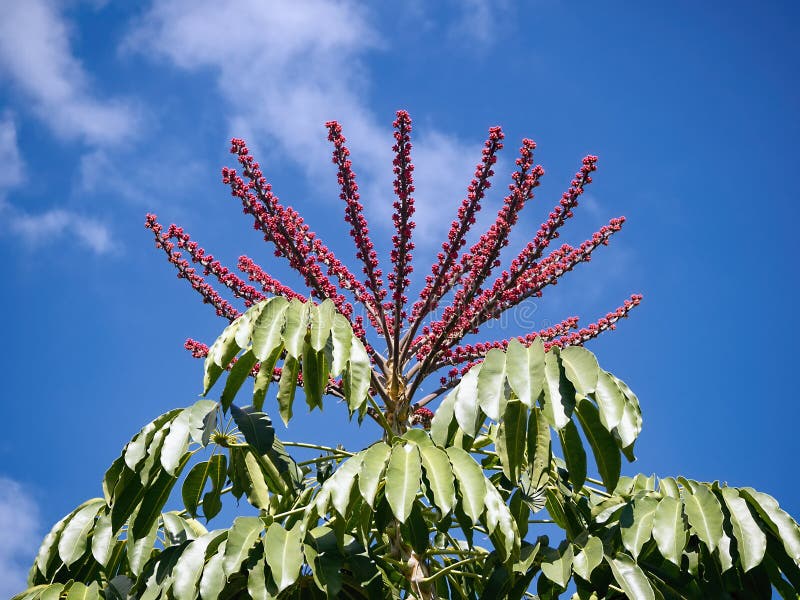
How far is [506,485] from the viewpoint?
135 inches

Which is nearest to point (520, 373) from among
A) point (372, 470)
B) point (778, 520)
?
point (372, 470)

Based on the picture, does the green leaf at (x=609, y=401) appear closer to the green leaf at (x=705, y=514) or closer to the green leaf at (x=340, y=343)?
the green leaf at (x=705, y=514)

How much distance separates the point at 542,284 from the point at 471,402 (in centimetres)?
105

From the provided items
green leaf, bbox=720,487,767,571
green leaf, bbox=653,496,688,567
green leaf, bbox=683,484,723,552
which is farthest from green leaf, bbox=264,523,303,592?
green leaf, bbox=720,487,767,571

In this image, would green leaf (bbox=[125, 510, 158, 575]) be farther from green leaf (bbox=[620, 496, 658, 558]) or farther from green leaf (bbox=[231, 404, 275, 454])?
green leaf (bbox=[620, 496, 658, 558])

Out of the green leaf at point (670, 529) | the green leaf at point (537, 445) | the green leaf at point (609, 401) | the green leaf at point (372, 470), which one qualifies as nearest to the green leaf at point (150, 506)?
the green leaf at point (372, 470)

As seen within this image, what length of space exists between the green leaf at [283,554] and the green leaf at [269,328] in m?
0.55

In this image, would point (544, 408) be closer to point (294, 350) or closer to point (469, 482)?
point (469, 482)

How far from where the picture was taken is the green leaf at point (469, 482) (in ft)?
8.14

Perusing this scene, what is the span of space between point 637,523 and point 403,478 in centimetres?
80

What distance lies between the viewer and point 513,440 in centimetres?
281

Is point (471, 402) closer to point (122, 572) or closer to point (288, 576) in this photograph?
→ point (288, 576)

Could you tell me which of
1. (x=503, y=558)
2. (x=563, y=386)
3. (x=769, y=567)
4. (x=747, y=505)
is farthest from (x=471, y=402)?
(x=769, y=567)

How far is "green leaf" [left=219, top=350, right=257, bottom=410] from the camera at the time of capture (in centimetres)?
291
